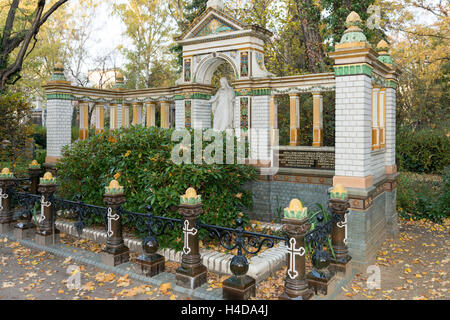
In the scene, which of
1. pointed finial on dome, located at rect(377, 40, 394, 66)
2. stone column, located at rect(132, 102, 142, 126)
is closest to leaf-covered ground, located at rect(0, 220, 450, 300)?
pointed finial on dome, located at rect(377, 40, 394, 66)

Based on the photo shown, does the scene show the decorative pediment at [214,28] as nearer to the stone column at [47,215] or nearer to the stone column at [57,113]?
the stone column at [57,113]

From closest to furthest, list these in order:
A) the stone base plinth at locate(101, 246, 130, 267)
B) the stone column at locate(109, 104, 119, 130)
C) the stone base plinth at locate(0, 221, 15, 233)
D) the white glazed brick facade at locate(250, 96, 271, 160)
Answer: the stone base plinth at locate(101, 246, 130, 267) → the stone base plinth at locate(0, 221, 15, 233) → the white glazed brick facade at locate(250, 96, 271, 160) → the stone column at locate(109, 104, 119, 130)

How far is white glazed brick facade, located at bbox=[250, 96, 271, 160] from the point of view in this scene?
9836mm

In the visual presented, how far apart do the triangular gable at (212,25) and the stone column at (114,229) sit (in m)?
6.14

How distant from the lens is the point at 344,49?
6.95 m

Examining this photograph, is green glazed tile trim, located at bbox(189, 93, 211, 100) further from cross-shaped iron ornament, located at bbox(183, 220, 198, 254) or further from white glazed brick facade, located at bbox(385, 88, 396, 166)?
cross-shaped iron ornament, located at bbox(183, 220, 198, 254)

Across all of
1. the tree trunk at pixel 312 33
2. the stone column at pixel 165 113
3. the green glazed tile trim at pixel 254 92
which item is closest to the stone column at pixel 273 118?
the green glazed tile trim at pixel 254 92

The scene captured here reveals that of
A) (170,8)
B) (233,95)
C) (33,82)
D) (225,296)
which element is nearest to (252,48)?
(233,95)

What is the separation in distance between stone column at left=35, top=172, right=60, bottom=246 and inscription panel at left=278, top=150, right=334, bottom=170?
566 cm

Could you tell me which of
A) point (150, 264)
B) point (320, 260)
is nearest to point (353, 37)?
point (320, 260)

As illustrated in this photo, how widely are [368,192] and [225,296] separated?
144 inches

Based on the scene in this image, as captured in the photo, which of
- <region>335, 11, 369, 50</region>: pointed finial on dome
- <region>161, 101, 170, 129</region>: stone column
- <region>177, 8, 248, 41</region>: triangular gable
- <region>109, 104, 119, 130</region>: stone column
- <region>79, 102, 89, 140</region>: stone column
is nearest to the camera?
<region>335, 11, 369, 50</region>: pointed finial on dome

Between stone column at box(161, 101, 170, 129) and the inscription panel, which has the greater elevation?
stone column at box(161, 101, 170, 129)

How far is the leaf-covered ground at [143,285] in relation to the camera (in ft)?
18.0
